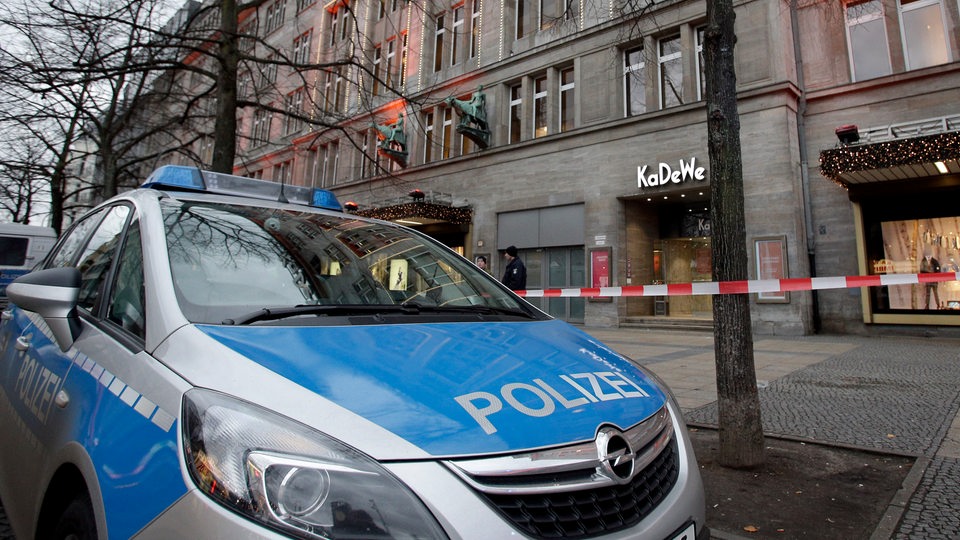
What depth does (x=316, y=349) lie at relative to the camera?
1.47 meters

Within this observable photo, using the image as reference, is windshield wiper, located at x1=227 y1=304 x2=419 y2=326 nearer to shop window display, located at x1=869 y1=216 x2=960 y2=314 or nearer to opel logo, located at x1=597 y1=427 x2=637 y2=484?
opel logo, located at x1=597 y1=427 x2=637 y2=484

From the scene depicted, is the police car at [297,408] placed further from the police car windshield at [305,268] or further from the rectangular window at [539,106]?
the rectangular window at [539,106]

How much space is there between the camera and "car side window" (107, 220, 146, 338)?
5.58ft

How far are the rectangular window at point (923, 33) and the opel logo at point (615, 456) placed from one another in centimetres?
1774

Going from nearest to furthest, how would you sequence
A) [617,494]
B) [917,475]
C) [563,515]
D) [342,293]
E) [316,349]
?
[563,515]
[617,494]
[316,349]
[342,293]
[917,475]

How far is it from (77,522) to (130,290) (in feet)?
2.70

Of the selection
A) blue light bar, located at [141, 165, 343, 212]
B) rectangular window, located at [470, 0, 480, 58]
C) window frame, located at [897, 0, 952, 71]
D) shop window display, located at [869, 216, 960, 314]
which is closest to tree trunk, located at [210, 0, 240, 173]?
blue light bar, located at [141, 165, 343, 212]

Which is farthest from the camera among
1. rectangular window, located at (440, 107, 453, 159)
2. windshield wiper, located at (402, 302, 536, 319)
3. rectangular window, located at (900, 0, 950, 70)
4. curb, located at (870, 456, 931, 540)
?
rectangular window, located at (440, 107, 453, 159)

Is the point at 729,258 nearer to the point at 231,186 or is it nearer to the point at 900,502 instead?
the point at 900,502

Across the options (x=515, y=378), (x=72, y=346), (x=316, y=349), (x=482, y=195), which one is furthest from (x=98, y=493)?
(x=482, y=195)

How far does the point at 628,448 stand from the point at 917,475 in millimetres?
3078

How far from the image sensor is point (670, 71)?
16.3 m

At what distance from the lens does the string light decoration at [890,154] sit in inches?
422

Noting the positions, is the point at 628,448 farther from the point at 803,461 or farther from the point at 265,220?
the point at 803,461
